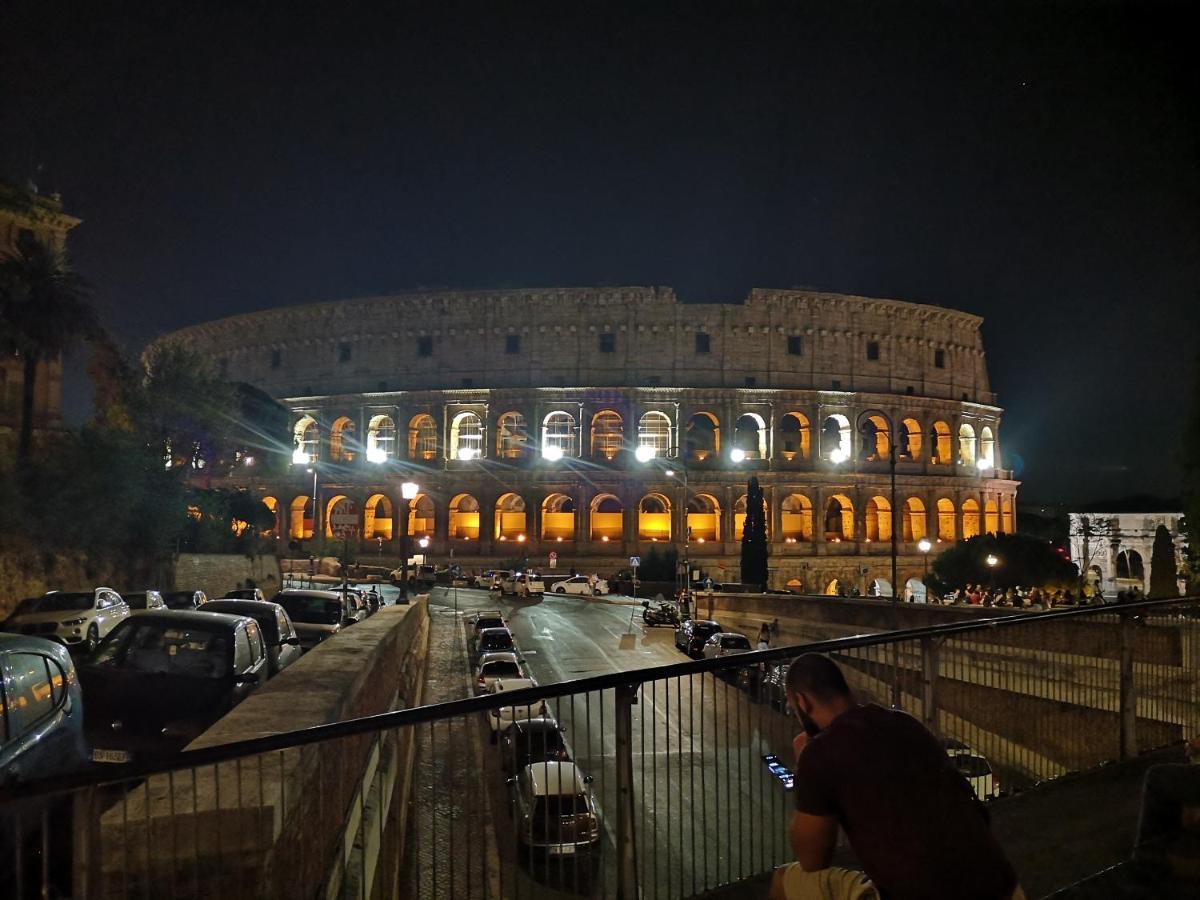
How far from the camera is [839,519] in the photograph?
208 ft

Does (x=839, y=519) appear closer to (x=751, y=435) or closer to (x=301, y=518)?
(x=751, y=435)

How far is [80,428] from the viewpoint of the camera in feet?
104

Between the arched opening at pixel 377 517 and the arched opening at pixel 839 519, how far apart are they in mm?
31140

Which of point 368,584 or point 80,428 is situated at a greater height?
point 80,428

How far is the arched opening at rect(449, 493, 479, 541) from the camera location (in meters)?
61.1

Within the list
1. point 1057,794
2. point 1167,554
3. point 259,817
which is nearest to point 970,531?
point 1167,554

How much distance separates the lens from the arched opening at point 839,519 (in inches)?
2416

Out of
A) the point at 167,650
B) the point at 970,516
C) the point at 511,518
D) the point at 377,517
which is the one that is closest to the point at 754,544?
the point at 511,518

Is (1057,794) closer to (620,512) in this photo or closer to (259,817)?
(259,817)

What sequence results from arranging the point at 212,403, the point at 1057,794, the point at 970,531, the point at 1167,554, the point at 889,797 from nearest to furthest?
the point at 889,797 < the point at 1057,794 < the point at 1167,554 < the point at 212,403 < the point at 970,531

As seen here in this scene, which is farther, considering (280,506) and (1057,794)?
(280,506)

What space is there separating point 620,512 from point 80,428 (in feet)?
115

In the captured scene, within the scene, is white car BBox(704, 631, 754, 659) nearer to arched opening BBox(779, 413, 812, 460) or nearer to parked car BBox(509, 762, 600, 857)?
parked car BBox(509, 762, 600, 857)

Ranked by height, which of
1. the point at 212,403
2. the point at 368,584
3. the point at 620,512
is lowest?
the point at 368,584
